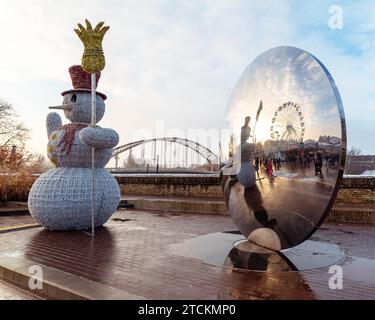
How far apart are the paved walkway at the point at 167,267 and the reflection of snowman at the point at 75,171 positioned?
0.49m

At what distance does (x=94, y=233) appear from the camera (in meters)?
8.30

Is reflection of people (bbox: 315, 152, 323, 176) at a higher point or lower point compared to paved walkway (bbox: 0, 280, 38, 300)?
higher

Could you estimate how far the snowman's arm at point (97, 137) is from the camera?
25.0 ft

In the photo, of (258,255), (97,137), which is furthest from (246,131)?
(97,137)

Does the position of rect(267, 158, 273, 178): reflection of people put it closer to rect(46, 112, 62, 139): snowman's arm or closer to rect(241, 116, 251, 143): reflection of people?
rect(241, 116, 251, 143): reflection of people

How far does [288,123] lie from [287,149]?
0.43 meters

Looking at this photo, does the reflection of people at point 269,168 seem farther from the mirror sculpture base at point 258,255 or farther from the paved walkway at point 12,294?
the paved walkway at point 12,294

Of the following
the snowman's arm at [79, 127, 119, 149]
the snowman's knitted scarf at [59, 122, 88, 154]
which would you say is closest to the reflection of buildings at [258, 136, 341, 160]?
the snowman's arm at [79, 127, 119, 149]

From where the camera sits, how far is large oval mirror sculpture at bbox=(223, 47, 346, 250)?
5258mm

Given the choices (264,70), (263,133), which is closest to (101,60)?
(264,70)

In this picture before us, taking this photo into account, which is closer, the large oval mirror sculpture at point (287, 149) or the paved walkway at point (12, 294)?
the paved walkway at point (12, 294)

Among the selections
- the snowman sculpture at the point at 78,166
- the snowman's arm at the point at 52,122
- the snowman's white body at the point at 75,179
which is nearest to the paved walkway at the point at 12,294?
the snowman sculpture at the point at 78,166

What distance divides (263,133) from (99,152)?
185 inches
